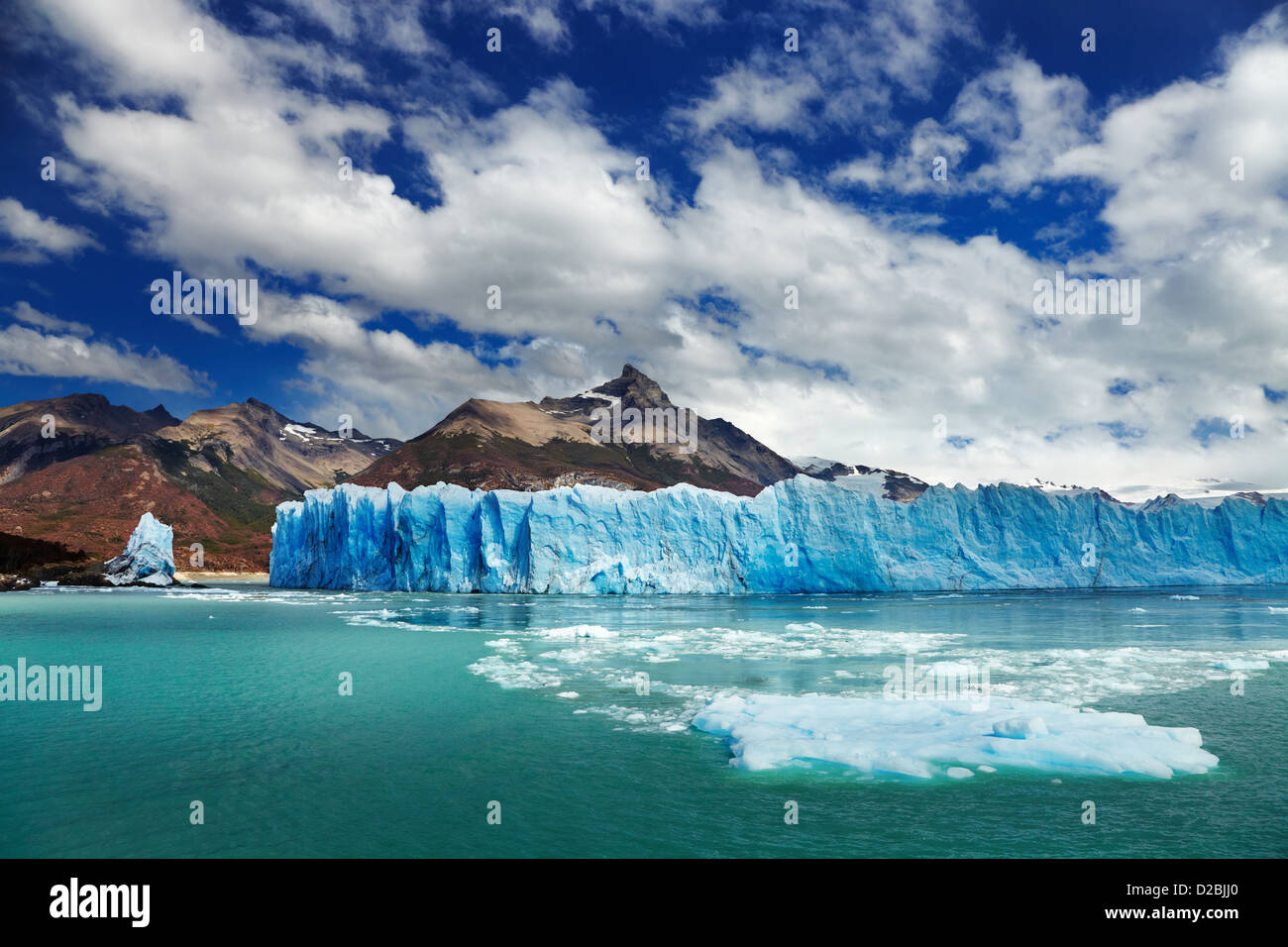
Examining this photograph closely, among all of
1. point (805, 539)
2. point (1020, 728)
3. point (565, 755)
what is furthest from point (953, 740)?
point (805, 539)

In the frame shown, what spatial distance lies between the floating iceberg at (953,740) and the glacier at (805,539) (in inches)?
1436

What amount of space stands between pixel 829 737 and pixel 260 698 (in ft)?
35.9

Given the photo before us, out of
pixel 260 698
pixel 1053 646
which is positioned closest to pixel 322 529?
pixel 260 698

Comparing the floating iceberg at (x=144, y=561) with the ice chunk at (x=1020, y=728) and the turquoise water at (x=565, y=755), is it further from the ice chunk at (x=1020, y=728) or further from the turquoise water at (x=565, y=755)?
the ice chunk at (x=1020, y=728)

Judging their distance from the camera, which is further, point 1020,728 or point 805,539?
point 805,539

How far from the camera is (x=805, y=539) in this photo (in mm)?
49406

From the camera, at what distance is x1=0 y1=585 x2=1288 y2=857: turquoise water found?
712cm

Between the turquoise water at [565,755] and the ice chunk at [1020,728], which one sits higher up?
the ice chunk at [1020,728]

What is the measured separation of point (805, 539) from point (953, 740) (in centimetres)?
4026

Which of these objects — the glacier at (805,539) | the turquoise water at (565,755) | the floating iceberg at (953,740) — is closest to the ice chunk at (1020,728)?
the floating iceberg at (953,740)

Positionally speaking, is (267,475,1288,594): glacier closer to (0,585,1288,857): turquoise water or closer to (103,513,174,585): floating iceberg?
(103,513,174,585): floating iceberg

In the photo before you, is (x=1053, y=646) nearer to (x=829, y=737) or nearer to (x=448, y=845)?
(x=829, y=737)

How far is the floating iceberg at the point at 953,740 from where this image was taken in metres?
9.03

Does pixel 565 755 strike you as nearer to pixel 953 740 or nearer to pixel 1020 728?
pixel 953 740
